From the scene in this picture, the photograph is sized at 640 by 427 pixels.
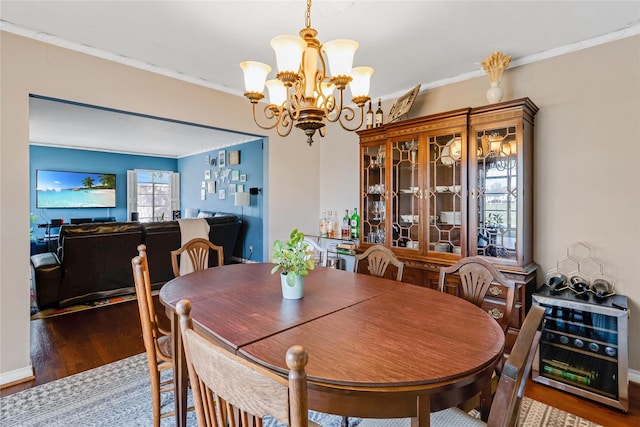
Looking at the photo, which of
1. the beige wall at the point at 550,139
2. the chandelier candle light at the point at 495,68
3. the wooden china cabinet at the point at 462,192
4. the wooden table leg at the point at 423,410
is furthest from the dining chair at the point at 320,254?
the wooden table leg at the point at 423,410

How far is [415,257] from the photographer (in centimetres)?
297

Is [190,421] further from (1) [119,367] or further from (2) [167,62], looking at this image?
(2) [167,62]

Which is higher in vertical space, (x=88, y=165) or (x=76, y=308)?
(x=88, y=165)

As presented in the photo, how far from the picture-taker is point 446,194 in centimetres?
285

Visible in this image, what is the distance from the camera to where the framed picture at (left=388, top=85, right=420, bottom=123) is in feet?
10.5

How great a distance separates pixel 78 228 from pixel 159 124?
2.30 metres

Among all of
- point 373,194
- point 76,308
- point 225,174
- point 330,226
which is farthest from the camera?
point 225,174

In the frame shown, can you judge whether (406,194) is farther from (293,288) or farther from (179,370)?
(179,370)

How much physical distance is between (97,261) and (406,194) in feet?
11.9

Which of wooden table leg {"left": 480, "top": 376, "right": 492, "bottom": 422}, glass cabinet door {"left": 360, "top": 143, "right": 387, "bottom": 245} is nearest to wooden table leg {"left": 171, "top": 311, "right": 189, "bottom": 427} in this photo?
wooden table leg {"left": 480, "top": 376, "right": 492, "bottom": 422}

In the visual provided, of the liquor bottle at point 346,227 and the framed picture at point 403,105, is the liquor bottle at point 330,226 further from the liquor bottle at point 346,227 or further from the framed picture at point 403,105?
the framed picture at point 403,105

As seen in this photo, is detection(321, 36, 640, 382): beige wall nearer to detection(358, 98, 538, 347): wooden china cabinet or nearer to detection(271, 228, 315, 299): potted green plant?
detection(358, 98, 538, 347): wooden china cabinet

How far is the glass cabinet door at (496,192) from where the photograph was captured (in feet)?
8.19

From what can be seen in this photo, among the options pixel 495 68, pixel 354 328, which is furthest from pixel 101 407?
pixel 495 68
